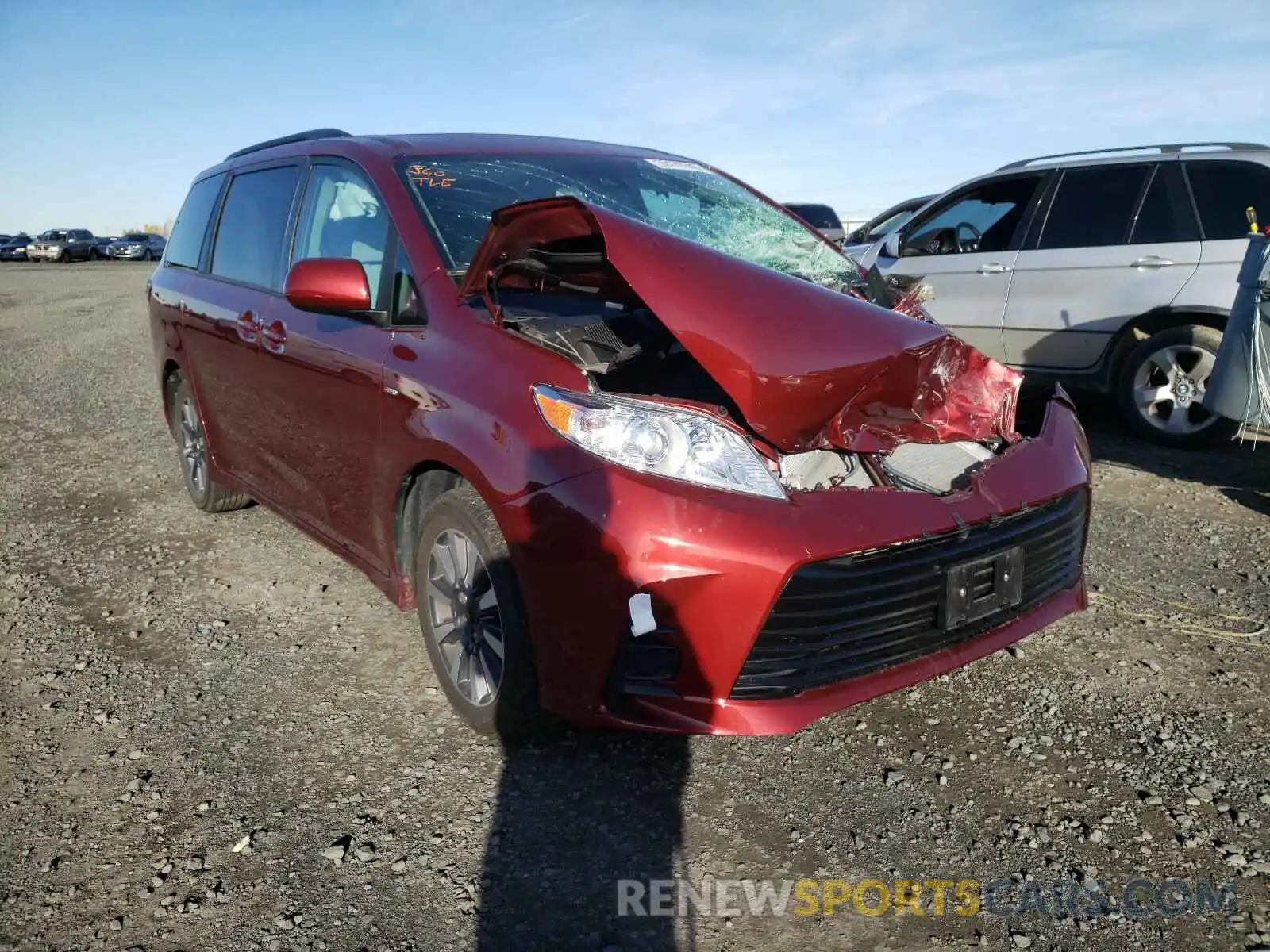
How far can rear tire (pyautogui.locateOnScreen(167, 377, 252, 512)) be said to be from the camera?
→ 4789 mm

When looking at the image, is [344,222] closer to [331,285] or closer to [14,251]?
[331,285]

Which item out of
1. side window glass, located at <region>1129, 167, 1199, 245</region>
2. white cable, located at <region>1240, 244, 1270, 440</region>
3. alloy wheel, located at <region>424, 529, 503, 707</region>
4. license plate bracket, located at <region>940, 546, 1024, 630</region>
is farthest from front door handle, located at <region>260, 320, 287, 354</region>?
A: side window glass, located at <region>1129, 167, 1199, 245</region>

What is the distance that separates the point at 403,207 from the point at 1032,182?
491 cm

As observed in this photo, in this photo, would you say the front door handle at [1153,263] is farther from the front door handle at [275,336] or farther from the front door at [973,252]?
the front door handle at [275,336]

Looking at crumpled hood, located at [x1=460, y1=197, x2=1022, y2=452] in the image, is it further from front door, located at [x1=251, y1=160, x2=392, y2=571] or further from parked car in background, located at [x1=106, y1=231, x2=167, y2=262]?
parked car in background, located at [x1=106, y1=231, x2=167, y2=262]

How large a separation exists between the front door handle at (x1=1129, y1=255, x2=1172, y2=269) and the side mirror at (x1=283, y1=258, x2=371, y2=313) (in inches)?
191

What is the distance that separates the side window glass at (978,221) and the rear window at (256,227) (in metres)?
4.59

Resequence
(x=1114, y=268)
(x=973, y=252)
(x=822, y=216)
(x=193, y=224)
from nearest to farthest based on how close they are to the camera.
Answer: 1. (x=193, y=224)
2. (x=1114, y=268)
3. (x=973, y=252)
4. (x=822, y=216)

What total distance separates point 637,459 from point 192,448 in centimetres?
363

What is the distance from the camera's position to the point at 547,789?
8.49ft

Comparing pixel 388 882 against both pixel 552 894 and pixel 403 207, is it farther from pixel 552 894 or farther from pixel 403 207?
pixel 403 207

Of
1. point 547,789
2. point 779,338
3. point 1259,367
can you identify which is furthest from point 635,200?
point 1259,367

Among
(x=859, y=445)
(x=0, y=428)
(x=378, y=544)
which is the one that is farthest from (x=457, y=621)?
(x=0, y=428)

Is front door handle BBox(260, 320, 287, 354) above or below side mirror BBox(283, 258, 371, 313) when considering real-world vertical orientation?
below
